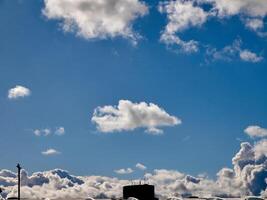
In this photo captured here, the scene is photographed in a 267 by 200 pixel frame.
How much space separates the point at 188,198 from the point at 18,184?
2921 centimetres

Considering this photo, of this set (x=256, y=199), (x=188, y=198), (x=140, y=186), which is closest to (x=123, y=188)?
(x=140, y=186)

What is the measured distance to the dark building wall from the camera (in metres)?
100

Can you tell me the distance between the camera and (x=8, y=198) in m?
88.5

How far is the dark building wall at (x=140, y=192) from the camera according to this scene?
100 m

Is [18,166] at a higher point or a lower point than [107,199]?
higher

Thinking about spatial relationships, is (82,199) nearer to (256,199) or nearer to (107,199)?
(107,199)

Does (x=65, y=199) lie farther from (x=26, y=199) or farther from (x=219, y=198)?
(x=219, y=198)

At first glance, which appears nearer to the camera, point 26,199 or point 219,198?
point 219,198

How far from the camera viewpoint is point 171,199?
243 ft

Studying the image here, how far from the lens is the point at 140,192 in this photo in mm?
100812

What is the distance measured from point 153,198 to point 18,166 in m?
24.2

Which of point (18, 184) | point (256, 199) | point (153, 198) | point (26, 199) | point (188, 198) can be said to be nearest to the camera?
point (256, 199)

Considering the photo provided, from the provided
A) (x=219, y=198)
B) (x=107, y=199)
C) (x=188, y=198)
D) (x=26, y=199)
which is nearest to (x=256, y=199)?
(x=219, y=198)

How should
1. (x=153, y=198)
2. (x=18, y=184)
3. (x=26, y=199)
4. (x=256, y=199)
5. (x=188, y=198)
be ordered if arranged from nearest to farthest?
(x=256, y=199) → (x=188, y=198) → (x=26, y=199) → (x=18, y=184) → (x=153, y=198)
